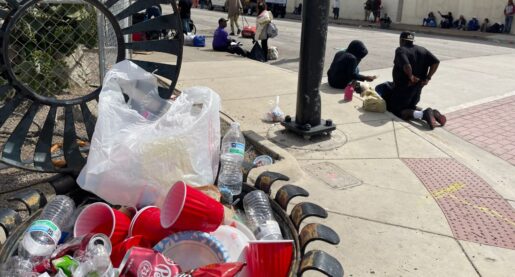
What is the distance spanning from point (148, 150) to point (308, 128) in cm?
243

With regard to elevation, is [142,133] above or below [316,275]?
above

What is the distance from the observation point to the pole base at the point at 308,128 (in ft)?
14.9

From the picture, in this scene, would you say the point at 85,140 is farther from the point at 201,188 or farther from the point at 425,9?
the point at 425,9

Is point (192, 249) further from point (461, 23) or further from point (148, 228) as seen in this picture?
point (461, 23)

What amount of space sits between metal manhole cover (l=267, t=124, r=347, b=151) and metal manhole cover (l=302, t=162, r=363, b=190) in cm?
42

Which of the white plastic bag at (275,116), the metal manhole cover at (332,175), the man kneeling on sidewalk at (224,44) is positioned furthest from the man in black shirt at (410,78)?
the man kneeling on sidewalk at (224,44)

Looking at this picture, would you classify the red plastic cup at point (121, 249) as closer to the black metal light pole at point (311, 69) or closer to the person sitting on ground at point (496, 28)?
the black metal light pole at point (311, 69)

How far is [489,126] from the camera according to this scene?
19.8 feet

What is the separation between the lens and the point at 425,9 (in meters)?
26.5

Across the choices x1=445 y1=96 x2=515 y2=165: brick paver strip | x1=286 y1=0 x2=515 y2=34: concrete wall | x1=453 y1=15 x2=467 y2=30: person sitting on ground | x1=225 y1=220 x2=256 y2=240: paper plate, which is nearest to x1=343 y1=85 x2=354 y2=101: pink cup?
x1=445 y1=96 x2=515 y2=165: brick paver strip

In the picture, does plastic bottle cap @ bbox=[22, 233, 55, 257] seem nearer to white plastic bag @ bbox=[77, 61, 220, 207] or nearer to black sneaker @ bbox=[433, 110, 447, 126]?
white plastic bag @ bbox=[77, 61, 220, 207]

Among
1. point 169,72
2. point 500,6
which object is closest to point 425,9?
point 500,6

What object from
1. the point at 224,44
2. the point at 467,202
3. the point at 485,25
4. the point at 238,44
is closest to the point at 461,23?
the point at 485,25

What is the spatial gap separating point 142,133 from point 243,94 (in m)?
3.89
